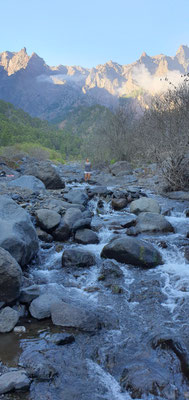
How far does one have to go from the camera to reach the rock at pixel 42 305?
5.11 meters

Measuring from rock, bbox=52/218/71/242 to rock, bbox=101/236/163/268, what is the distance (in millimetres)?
1823

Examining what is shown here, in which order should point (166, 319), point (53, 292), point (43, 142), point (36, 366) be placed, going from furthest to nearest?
1. point (43, 142)
2. point (53, 292)
3. point (166, 319)
4. point (36, 366)

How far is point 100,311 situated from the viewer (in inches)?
214

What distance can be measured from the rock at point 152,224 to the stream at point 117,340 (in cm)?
220

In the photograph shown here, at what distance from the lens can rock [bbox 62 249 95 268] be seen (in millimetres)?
7473

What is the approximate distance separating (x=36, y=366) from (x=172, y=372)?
6.25 feet

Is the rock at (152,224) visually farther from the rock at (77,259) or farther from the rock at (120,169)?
the rock at (120,169)

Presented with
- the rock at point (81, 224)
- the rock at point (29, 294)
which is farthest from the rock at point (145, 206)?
the rock at point (29, 294)

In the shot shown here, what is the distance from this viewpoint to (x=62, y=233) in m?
9.29

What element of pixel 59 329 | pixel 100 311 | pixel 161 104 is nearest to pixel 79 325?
pixel 59 329

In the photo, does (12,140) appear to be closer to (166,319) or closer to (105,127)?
(105,127)

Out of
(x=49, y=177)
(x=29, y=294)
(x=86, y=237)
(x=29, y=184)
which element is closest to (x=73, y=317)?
(x=29, y=294)

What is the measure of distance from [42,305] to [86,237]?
4038mm

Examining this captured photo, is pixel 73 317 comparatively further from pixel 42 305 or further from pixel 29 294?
pixel 29 294
